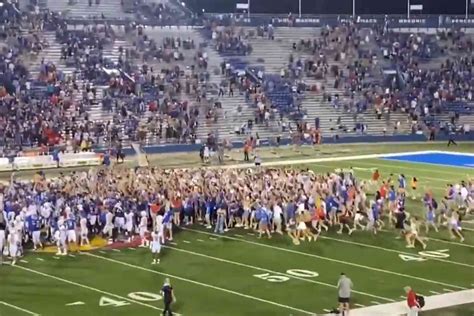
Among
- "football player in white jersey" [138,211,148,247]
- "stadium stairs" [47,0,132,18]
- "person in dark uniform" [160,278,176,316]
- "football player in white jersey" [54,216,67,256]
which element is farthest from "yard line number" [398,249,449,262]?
"stadium stairs" [47,0,132,18]

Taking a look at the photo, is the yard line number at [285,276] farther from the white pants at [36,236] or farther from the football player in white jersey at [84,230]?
the white pants at [36,236]

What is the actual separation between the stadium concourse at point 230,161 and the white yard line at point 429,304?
0.06 meters

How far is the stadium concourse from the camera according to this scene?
20562mm

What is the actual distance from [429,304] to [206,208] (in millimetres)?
9067

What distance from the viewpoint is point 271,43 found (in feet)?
183

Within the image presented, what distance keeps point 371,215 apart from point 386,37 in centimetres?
3342

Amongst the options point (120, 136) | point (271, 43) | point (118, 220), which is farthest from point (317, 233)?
point (271, 43)

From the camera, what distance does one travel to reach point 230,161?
4084cm

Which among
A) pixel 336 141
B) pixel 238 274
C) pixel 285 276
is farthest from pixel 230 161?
pixel 285 276

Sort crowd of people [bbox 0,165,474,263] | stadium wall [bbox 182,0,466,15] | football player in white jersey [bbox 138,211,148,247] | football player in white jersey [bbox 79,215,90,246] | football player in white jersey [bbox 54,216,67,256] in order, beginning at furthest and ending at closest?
stadium wall [bbox 182,0,466,15], football player in white jersey [bbox 138,211,148,247], crowd of people [bbox 0,165,474,263], football player in white jersey [bbox 79,215,90,246], football player in white jersey [bbox 54,216,67,256]

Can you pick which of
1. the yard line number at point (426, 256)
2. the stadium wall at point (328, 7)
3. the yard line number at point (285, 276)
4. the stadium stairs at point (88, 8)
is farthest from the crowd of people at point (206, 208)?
the stadium wall at point (328, 7)

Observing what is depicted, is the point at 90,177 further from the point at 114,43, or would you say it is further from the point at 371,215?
the point at 114,43

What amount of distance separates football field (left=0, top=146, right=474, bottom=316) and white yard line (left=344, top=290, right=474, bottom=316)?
211mm

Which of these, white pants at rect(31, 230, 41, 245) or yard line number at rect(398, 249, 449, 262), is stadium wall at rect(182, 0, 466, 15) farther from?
yard line number at rect(398, 249, 449, 262)
